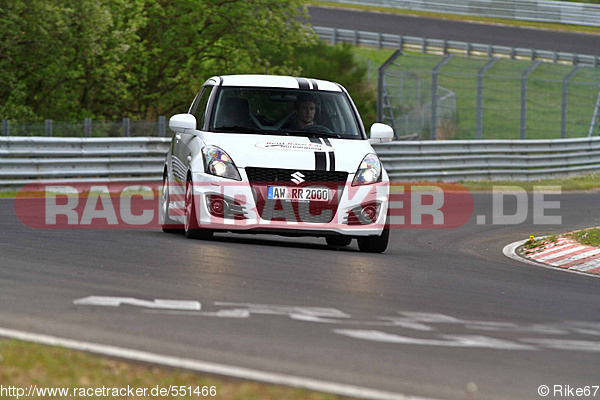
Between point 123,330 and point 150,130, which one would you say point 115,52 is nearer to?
point 150,130

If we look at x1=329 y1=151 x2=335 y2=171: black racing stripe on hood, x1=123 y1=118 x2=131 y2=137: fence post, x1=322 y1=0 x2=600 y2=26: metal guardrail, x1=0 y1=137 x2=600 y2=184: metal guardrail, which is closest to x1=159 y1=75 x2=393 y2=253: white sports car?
x1=329 y1=151 x2=335 y2=171: black racing stripe on hood

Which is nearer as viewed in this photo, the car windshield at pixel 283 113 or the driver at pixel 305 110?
the car windshield at pixel 283 113

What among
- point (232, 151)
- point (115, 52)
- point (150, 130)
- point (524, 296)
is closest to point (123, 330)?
point (524, 296)

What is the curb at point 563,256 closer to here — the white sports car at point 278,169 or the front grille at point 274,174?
the white sports car at point 278,169

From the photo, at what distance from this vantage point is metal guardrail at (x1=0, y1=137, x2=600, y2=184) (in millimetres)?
18156

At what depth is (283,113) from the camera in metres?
10.8

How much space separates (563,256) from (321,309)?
583 cm

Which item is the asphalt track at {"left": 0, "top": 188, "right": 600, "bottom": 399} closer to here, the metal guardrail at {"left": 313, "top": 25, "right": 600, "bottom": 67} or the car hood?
the car hood

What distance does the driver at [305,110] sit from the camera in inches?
428

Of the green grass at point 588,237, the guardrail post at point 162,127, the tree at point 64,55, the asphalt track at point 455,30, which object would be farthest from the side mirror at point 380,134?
the asphalt track at point 455,30

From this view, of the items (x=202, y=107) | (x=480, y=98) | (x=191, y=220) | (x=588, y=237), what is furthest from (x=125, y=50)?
(x=191, y=220)

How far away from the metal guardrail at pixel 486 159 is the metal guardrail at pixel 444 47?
1260 centimetres

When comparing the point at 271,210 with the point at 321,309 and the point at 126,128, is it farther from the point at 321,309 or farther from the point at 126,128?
the point at 126,128

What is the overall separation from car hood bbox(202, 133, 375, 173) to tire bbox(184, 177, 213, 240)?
20.1 inches
